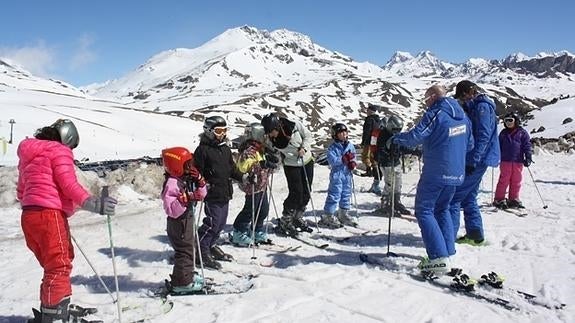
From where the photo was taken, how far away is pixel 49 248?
4.67 metres

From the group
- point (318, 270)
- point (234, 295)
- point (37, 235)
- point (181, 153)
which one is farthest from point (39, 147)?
point (318, 270)

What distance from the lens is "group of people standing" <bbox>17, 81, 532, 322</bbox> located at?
468 centimetres

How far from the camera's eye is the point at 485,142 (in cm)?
735

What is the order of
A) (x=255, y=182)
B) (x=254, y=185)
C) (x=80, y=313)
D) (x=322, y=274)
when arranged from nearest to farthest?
(x=80, y=313) → (x=322, y=274) → (x=255, y=182) → (x=254, y=185)

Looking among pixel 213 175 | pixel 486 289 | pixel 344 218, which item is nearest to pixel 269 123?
pixel 213 175

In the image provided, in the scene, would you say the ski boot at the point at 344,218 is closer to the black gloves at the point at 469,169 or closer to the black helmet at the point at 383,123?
the black helmet at the point at 383,123

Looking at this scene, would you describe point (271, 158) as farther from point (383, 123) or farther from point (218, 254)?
point (383, 123)

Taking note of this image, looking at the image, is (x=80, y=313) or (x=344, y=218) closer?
(x=80, y=313)

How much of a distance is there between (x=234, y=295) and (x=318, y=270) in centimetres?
132

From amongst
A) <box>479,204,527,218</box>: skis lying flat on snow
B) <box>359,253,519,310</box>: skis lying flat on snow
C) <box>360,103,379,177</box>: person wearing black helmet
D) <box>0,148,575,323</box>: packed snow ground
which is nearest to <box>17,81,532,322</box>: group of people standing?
<box>359,253,519,310</box>: skis lying flat on snow

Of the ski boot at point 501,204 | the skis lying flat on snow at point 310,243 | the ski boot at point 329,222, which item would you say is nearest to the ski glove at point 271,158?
the skis lying flat on snow at point 310,243

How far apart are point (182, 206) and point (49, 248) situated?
4.86ft

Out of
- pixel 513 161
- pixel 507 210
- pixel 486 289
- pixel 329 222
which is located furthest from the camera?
pixel 513 161

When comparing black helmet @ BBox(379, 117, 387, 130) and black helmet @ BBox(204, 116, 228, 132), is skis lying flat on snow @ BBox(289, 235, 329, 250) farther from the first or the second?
black helmet @ BBox(379, 117, 387, 130)
